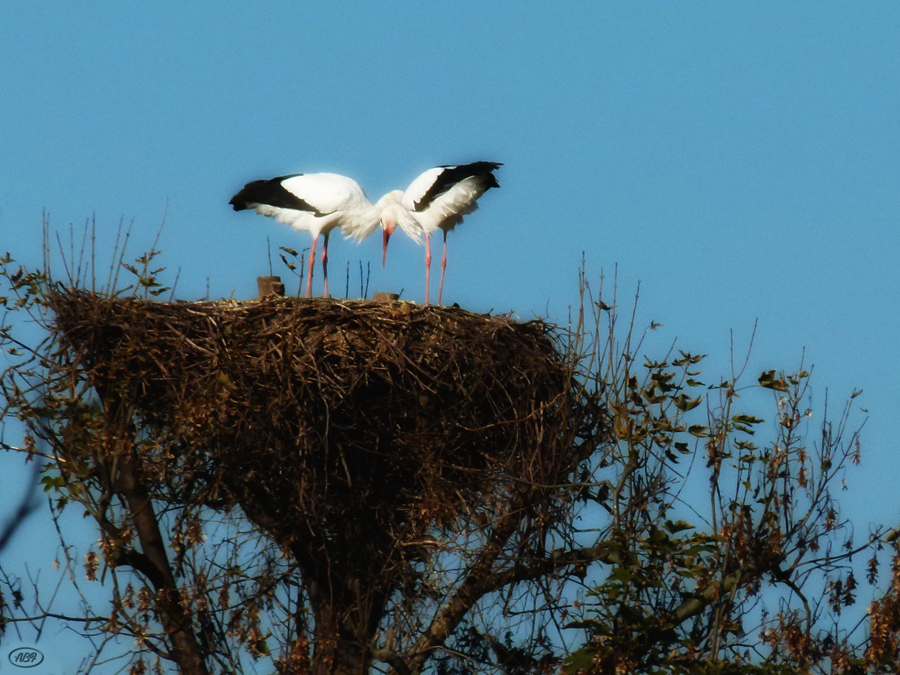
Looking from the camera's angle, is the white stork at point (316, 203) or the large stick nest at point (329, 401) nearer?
the large stick nest at point (329, 401)

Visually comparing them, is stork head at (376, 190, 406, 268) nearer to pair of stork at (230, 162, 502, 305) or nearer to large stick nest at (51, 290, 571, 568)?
pair of stork at (230, 162, 502, 305)

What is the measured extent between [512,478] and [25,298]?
3.17 m

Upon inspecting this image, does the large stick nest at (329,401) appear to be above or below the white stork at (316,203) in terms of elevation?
below

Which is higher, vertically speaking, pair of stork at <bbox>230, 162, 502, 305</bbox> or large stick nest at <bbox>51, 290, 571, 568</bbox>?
pair of stork at <bbox>230, 162, 502, 305</bbox>

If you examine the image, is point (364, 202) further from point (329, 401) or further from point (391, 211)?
point (329, 401)

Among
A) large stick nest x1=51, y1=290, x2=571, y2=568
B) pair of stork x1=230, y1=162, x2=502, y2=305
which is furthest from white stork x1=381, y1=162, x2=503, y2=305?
large stick nest x1=51, y1=290, x2=571, y2=568

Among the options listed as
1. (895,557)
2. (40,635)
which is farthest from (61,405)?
(895,557)

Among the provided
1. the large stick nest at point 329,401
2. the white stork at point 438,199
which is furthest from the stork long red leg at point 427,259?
the large stick nest at point 329,401

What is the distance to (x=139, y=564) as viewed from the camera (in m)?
7.91

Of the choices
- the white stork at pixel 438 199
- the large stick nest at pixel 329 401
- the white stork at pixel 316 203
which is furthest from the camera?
the white stork at pixel 316 203

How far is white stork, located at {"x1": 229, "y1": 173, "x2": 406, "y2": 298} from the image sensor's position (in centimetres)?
1055

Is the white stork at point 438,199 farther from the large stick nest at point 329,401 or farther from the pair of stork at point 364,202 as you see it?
the large stick nest at point 329,401

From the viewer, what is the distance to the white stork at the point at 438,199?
10.3 metres

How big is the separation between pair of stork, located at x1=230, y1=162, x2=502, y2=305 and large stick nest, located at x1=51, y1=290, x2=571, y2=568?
2169mm
